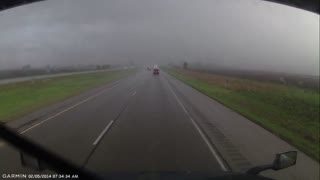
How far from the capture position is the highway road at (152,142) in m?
10.9

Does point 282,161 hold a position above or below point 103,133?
above

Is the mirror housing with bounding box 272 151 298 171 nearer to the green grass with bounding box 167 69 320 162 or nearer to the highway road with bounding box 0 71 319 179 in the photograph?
the highway road with bounding box 0 71 319 179

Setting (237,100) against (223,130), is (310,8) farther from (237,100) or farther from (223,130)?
(237,100)

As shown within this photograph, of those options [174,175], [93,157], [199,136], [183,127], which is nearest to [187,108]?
[183,127]

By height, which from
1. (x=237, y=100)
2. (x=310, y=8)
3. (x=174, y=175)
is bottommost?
(x=237, y=100)

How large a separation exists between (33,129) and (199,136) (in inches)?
196

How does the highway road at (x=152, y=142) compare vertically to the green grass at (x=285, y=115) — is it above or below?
above

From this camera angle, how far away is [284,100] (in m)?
34.9

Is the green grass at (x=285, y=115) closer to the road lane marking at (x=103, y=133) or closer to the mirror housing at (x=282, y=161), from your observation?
the road lane marking at (x=103, y=133)

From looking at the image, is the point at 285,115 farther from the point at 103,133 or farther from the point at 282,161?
the point at 282,161

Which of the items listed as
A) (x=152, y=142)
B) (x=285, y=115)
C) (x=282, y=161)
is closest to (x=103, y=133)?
(x=152, y=142)

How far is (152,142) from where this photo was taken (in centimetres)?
1438

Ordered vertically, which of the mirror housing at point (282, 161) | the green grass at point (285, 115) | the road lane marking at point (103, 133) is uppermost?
the mirror housing at point (282, 161)

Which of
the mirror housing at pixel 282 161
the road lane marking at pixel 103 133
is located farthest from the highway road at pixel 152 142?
the mirror housing at pixel 282 161
